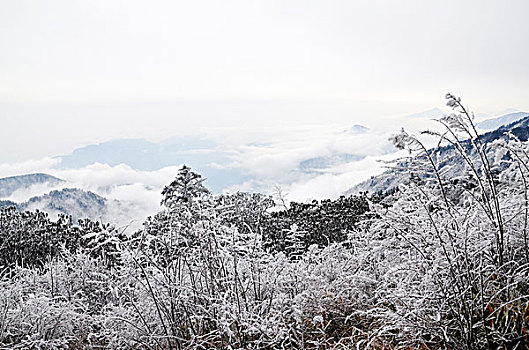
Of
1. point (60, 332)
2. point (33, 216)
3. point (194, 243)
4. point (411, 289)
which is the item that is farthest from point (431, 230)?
point (33, 216)

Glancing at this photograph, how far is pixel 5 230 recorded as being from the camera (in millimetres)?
19062

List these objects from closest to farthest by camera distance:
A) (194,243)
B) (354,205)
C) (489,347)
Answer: (489,347) → (194,243) → (354,205)

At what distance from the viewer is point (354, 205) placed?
22.9 metres

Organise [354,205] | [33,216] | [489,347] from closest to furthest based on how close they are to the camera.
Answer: [489,347] < [33,216] < [354,205]

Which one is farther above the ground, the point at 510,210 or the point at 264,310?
the point at 510,210

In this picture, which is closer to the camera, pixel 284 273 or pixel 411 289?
pixel 411 289

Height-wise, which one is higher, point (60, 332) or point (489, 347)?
point (489, 347)

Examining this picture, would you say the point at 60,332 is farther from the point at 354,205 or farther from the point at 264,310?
the point at 354,205

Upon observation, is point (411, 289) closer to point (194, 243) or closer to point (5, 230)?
point (194, 243)

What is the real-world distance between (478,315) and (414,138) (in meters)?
1.16

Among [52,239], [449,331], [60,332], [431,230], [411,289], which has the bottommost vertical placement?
[52,239]

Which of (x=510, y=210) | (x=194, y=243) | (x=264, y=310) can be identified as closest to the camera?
(x=510, y=210)

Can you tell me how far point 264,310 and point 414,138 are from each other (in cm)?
198

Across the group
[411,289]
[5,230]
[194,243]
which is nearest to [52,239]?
[5,230]
